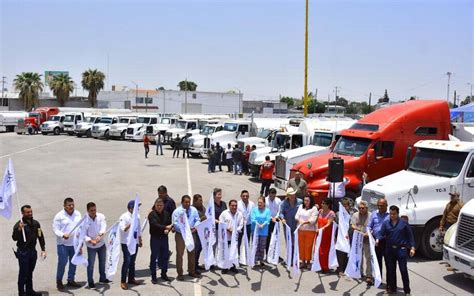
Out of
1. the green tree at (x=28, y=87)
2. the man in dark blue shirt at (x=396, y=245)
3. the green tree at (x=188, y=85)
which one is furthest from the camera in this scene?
the green tree at (x=188, y=85)

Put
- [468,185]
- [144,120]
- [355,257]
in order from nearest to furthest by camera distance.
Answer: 1. [355,257]
2. [468,185]
3. [144,120]

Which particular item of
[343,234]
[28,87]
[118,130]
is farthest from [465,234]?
[28,87]

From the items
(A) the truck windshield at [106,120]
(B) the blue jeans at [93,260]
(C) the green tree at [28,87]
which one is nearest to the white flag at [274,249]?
(B) the blue jeans at [93,260]

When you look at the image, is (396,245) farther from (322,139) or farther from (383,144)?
(322,139)

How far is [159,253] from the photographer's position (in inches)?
340

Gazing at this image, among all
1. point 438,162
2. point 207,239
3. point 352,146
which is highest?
point 352,146

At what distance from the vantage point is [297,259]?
29.1 ft

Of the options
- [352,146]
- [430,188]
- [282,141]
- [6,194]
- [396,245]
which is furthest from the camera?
[282,141]

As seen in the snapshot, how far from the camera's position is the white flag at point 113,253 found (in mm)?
8211

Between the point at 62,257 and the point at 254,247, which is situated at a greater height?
the point at 62,257

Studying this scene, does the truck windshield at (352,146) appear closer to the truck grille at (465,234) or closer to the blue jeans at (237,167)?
the truck grille at (465,234)

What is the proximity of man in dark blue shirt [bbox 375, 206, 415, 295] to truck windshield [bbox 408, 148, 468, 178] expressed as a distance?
3.58m

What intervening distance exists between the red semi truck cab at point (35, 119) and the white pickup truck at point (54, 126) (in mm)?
1709

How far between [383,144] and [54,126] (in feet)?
154
